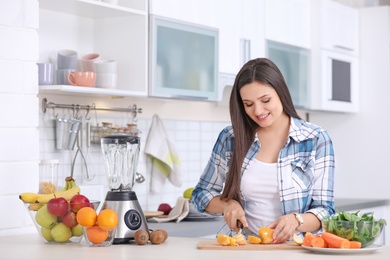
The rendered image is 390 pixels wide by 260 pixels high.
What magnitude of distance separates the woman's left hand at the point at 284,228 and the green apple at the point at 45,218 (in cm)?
75

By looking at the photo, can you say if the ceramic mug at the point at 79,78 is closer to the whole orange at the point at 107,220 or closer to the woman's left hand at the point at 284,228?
the whole orange at the point at 107,220

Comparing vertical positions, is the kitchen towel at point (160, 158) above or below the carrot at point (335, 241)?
above

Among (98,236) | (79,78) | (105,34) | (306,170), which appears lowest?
(98,236)

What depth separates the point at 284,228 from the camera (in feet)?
Answer: 8.70

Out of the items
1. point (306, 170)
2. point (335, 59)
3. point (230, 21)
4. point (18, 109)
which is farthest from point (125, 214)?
point (335, 59)

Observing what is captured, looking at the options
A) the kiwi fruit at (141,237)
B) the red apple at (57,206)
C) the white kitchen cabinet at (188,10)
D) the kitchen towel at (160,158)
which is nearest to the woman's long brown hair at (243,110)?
the kiwi fruit at (141,237)

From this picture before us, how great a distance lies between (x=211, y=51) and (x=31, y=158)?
148cm

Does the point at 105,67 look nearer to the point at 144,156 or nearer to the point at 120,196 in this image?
the point at 144,156

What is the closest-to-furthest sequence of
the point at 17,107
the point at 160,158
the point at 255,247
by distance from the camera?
the point at 255,247, the point at 17,107, the point at 160,158

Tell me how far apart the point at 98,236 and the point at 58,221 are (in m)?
0.20

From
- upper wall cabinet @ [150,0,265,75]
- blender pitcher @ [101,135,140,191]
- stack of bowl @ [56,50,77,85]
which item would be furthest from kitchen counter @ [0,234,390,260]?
upper wall cabinet @ [150,0,265,75]

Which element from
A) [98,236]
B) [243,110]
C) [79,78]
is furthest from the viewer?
Result: [79,78]

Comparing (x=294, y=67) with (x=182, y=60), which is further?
(x=294, y=67)

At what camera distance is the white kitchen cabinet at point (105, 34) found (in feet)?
12.9
